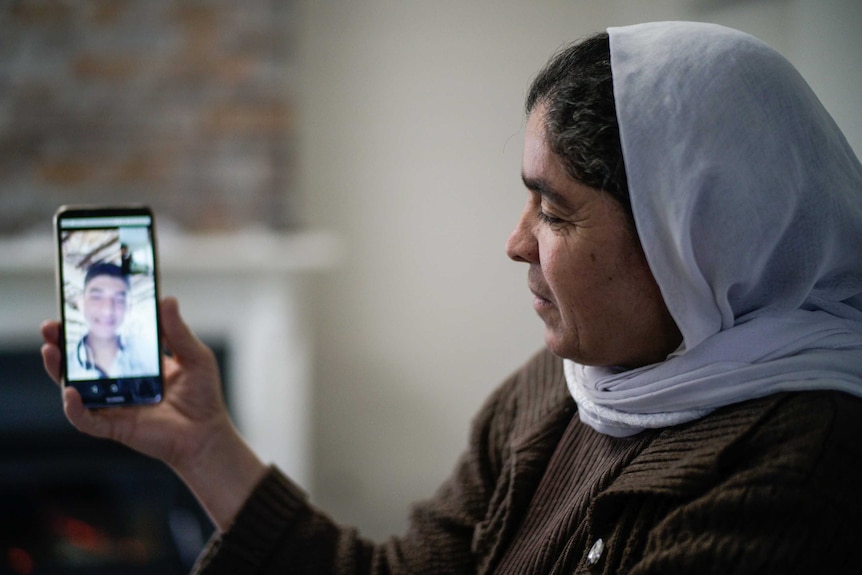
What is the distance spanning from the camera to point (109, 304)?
1.09 metres

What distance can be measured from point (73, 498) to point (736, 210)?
7.32 ft

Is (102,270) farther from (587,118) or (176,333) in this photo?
(587,118)

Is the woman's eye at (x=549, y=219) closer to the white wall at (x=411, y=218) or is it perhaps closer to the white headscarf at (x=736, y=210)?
the white headscarf at (x=736, y=210)

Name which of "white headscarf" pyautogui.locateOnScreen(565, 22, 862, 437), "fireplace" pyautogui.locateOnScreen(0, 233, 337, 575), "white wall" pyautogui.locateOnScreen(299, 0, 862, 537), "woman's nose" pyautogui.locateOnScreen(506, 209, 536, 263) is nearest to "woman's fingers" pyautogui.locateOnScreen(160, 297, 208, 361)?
"woman's nose" pyautogui.locateOnScreen(506, 209, 536, 263)

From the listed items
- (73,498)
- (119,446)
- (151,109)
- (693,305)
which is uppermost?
(151,109)

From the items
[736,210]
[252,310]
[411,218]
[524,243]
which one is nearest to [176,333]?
[524,243]

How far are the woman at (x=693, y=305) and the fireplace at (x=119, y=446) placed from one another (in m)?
1.72

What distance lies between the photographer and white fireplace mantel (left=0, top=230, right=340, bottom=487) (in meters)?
2.49

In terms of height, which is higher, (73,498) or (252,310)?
(252,310)

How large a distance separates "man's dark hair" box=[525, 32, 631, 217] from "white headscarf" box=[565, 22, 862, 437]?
0.03m

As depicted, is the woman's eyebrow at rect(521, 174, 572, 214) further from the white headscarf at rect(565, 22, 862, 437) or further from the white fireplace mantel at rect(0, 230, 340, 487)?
the white fireplace mantel at rect(0, 230, 340, 487)

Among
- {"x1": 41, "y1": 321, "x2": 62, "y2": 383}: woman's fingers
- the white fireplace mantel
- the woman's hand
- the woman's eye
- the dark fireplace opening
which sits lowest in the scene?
the dark fireplace opening

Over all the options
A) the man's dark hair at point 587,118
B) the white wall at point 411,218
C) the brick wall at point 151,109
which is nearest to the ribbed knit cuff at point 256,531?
the man's dark hair at point 587,118

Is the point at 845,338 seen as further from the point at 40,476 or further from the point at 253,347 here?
the point at 40,476
